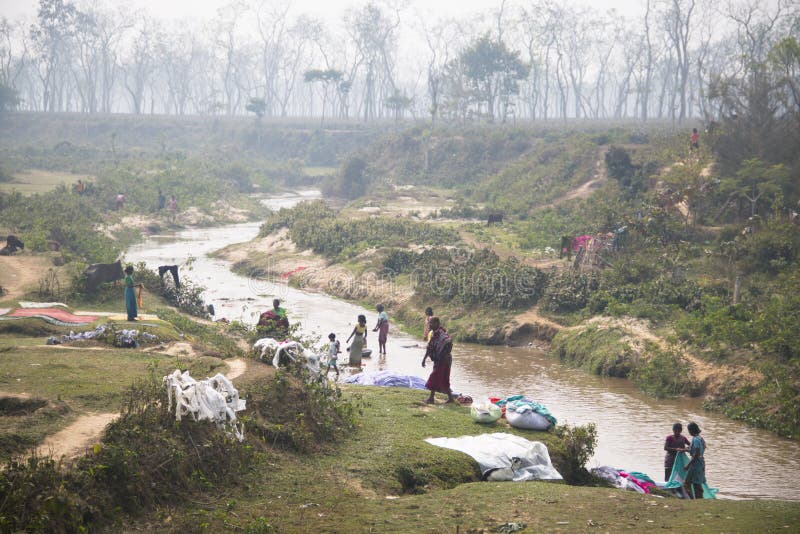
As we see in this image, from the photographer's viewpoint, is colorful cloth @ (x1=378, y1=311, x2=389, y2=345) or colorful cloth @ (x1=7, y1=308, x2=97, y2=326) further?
colorful cloth @ (x1=378, y1=311, x2=389, y2=345)

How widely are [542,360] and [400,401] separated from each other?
23.7 feet

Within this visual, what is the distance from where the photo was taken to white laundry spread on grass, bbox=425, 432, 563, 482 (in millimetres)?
9594

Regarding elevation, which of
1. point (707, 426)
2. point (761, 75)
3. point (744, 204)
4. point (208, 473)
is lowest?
point (707, 426)

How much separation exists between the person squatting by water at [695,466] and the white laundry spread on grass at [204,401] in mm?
5738

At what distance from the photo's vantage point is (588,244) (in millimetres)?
23500

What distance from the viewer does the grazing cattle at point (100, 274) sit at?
18.4m

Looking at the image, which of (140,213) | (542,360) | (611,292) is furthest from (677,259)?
(140,213)

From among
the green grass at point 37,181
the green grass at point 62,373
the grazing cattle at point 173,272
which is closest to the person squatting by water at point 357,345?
the green grass at point 62,373

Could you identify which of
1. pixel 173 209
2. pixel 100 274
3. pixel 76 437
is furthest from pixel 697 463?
pixel 173 209

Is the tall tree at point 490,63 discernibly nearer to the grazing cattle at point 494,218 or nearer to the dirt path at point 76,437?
the grazing cattle at point 494,218

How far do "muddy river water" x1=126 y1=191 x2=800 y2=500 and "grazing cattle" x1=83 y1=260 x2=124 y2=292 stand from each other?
370 cm

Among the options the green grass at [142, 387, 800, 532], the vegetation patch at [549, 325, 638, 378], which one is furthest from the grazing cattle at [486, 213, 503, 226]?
the green grass at [142, 387, 800, 532]

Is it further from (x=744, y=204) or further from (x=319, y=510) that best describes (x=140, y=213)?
(x=319, y=510)

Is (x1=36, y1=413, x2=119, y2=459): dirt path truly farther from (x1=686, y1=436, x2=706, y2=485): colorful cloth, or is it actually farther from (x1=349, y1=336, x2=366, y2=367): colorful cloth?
(x1=349, y1=336, x2=366, y2=367): colorful cloth
